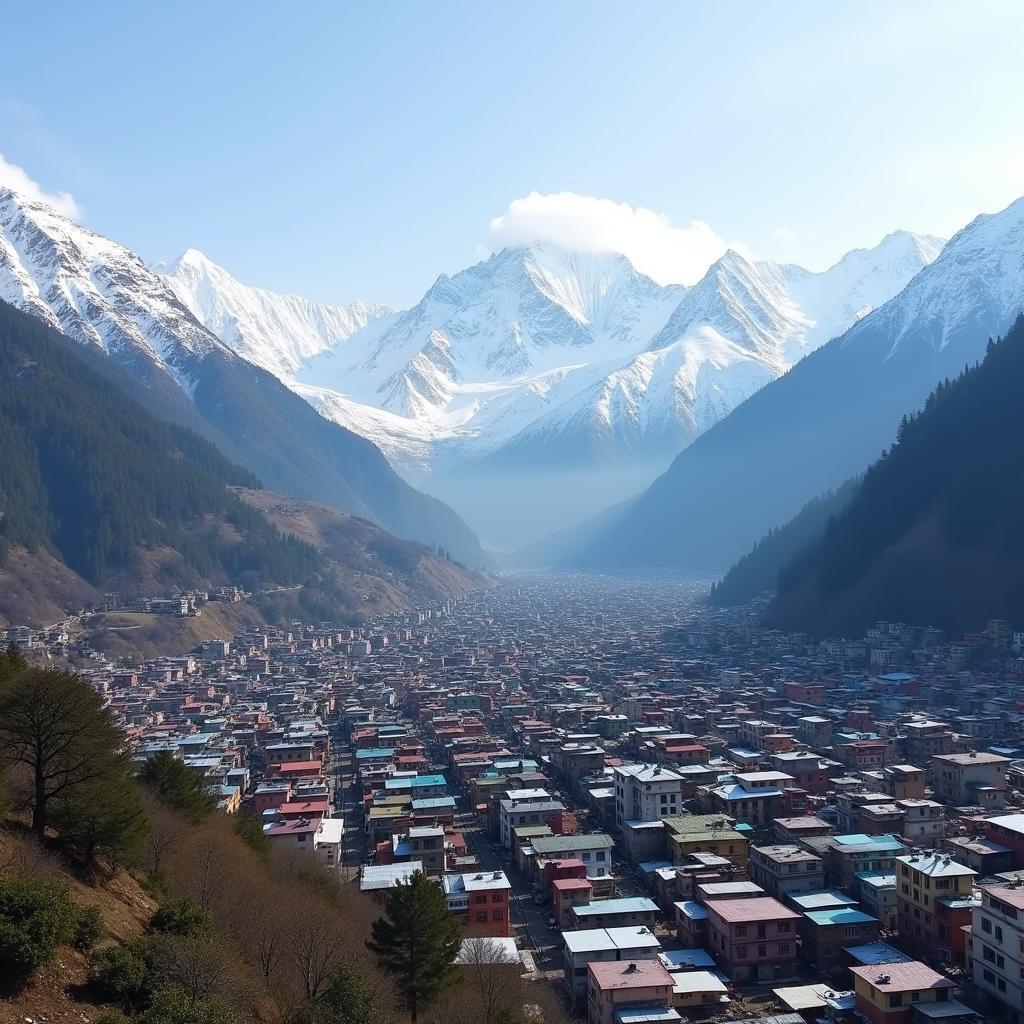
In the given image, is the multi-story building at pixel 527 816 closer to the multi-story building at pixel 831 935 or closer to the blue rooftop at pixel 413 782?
the blue rooftop at pixel 413 782

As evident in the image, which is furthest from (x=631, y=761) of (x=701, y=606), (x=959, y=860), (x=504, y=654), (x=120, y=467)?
(x=120, y=467)

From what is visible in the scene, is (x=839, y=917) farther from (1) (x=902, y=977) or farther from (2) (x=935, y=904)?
(1) (x=902, y=977)

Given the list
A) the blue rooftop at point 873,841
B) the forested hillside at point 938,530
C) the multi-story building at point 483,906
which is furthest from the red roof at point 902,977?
the forested hillside at point 938,530

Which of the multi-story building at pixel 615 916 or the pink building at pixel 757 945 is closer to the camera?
the pink building at pixel 757 945

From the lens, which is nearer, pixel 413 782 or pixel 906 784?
pixel 906 784

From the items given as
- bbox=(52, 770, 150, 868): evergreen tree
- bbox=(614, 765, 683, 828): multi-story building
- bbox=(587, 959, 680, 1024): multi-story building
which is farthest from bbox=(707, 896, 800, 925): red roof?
bbox=(52, 770, 150, 868): evergreen tree

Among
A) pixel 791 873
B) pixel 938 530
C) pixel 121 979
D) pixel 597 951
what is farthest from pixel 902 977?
pixel 938 530
